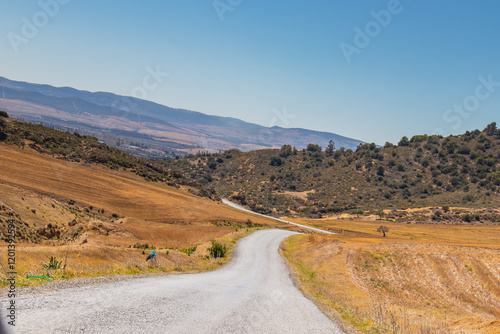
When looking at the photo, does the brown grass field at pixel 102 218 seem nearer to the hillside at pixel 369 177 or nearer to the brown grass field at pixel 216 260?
the brown grass field at pixel 216 260

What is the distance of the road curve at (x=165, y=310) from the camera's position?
273 inches

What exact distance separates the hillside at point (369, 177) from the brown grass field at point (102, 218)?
3810 centimetres

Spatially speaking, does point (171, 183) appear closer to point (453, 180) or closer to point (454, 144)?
point (453, 180)

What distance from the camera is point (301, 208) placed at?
9038 cm

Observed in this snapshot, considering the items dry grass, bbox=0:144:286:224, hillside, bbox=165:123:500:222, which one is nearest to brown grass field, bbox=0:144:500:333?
dry grass, bbox=0:144:286:224

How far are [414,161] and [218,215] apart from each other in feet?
279

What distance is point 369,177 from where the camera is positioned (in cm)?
10244

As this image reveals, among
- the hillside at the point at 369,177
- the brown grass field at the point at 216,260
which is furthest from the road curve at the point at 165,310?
the hillside at the point at 369,177

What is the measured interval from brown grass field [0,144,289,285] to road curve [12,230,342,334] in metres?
2.47

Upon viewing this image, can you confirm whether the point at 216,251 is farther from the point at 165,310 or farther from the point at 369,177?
the point at 369,177

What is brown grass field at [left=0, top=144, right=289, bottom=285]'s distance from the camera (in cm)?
1544

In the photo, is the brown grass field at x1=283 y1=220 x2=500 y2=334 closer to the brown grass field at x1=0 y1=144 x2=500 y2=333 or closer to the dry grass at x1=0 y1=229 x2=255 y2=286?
the brown grass field at x1=0 y1=144 x2=500 y2=333

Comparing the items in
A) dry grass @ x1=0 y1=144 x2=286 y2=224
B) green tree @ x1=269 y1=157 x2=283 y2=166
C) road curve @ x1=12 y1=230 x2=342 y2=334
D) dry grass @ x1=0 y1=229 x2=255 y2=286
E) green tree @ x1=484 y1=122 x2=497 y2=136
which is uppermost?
green tree @ x1=484 y1=122 x2=497 y2=136

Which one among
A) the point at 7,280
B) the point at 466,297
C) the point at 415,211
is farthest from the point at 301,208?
the point at 7,280
